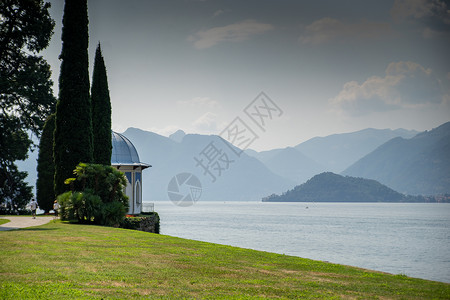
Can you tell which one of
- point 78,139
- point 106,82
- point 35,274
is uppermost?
point 106,82

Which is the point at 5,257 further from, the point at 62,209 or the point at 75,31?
the point at 75,31

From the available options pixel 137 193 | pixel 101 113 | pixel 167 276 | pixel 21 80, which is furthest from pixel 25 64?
pixel 167 276

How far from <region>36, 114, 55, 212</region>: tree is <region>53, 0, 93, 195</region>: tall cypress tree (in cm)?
931

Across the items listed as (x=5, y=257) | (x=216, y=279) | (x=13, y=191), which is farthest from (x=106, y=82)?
(x=216, y=279)

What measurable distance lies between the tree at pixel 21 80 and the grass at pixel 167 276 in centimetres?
2212

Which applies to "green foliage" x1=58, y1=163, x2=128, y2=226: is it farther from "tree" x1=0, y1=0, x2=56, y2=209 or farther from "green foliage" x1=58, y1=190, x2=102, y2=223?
"tree" x1=0, y1=0, x2=56, y2=209

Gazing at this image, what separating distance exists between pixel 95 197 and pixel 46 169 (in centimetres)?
1378

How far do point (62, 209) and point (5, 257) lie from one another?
13.7 m

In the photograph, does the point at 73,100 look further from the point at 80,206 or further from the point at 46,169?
the point at 46,169

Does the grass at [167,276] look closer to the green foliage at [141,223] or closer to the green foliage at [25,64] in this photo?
the green foliage at [141,223]

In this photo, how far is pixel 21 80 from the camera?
3369 centimetres

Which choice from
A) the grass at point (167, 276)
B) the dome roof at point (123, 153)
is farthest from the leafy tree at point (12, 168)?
the grass at point (167, 276)

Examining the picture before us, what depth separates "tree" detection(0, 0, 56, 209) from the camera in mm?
32719

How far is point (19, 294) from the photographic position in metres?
7.71
